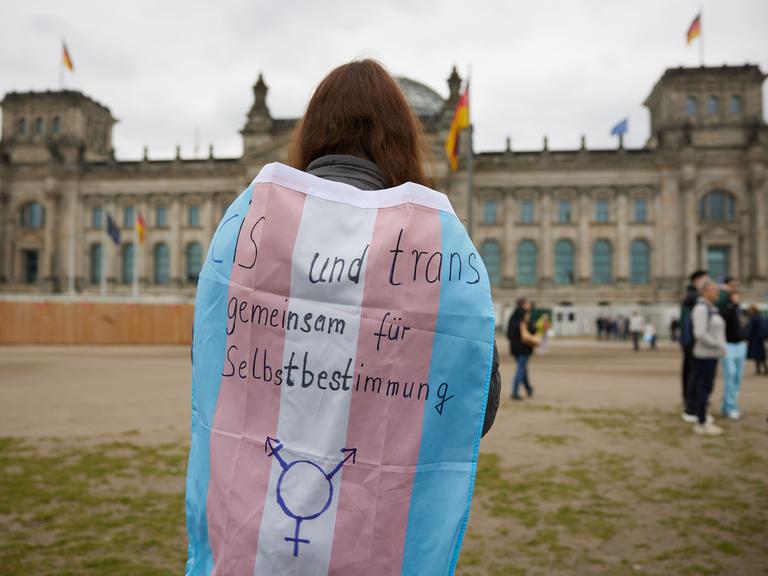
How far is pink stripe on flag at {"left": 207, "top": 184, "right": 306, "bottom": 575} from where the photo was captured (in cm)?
177

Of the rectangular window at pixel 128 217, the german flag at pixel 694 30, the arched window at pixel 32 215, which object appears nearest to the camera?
the german flag at pixel 694 30

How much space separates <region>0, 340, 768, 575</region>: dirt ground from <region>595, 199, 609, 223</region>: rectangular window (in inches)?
1683

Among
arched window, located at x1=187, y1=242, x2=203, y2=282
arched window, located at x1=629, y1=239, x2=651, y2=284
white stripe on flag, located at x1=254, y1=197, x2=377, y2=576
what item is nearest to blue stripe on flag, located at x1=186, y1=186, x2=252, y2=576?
white stripe on flag, located at x1=254, y1=197, x2=377, y2=576

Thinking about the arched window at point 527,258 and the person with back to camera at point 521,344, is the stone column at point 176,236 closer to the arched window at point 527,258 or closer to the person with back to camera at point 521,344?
the arched window at point 527,258

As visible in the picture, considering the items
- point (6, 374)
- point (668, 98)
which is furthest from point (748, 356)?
point (668, 98)

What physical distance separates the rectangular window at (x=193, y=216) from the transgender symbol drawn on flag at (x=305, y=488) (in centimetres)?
5863

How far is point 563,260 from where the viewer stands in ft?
177

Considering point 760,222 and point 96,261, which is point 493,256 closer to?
point 760,222

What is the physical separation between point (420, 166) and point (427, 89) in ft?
223

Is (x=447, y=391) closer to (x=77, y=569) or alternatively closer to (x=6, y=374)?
(x=77, y=569)

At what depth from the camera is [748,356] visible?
16797mm

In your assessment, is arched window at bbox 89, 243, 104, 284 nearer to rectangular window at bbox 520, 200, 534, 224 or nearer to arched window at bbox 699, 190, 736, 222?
rectangular window at bbox 520, 200, 534, 224

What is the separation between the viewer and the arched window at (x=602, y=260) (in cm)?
5350

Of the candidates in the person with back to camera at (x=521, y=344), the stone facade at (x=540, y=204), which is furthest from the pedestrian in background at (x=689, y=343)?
the stone facade at (x=540, y=204)
